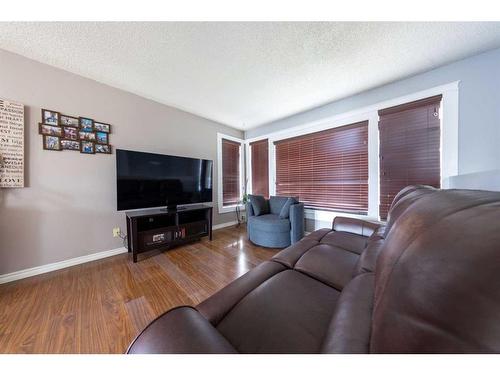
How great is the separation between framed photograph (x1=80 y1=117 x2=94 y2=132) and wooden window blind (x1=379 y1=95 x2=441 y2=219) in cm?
369

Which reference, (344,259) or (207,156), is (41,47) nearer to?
(207,156)

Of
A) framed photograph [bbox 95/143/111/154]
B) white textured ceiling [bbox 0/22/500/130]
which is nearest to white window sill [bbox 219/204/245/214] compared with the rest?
framed photograph [bbox 95/143/111/154]

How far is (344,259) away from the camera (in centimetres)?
121

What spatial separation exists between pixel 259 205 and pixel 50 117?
2.79 m

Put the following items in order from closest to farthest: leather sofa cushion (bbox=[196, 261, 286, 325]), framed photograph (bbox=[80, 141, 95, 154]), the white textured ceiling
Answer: leather sofa cushion (bbox=[196, 261, 286, 325]) → the white textured ceiling → framed photograph (bbox=[80, 141, 95, 154])

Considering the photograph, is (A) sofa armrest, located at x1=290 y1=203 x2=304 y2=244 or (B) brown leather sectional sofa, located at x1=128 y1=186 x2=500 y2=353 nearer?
(B) brown leather sectional sofa, located at x1=128 y1=186 x2=500 y2=353

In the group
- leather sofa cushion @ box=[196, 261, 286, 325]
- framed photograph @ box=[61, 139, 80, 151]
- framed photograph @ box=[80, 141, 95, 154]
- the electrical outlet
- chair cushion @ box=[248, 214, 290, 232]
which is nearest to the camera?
leather sofa cushion @ box=[196, 261, 286, 325]

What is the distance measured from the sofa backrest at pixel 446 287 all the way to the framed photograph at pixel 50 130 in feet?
9.88

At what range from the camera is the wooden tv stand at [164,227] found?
2102 millimetres

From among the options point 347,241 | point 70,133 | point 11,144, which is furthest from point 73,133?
point 347,241

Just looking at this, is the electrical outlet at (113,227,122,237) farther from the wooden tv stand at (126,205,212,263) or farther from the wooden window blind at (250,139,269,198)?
the wooden window blind at (250,139,269,198)

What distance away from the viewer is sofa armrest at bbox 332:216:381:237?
1730 millimetres

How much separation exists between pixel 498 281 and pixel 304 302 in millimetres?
720

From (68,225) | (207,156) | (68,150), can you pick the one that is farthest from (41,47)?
(207,156)
